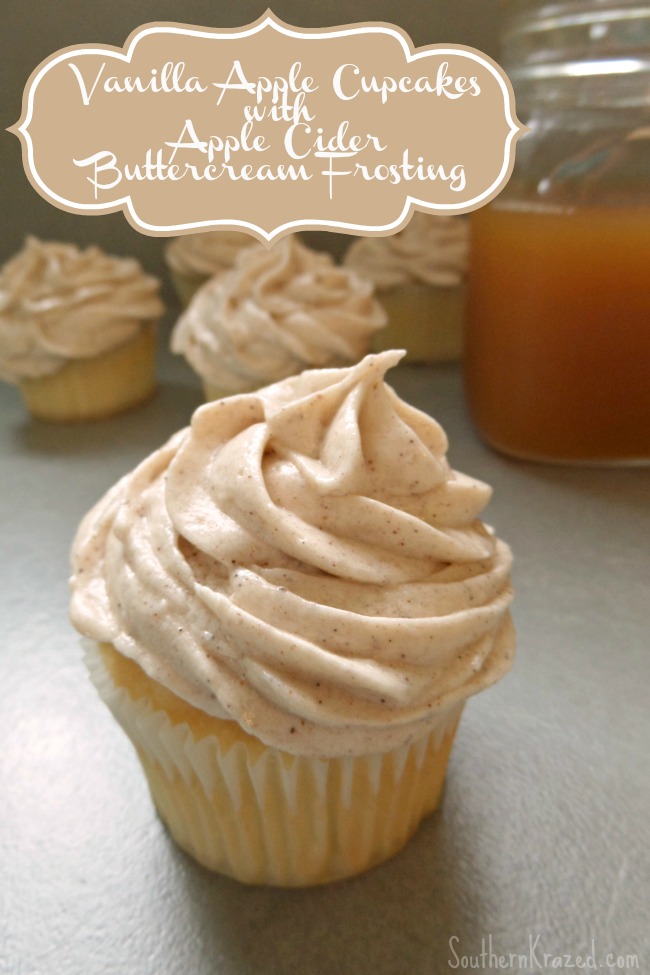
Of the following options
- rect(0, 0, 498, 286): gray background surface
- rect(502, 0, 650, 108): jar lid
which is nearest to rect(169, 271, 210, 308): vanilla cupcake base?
rect(0, 0, 498, 286): gray background surface

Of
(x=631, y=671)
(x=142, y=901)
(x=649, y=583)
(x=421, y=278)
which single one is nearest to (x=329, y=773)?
(x=142, y=901)

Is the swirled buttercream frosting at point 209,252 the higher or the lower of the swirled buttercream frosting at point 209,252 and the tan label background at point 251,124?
the lower

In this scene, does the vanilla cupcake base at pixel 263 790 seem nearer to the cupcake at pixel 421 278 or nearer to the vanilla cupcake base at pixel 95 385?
the vanilla cupcake base at pixel 95 385

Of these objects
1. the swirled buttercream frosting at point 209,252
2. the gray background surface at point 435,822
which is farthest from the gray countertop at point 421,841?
the swirled buttercream frosting at point 209,252

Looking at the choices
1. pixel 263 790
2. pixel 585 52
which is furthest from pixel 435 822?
pixel 585 52

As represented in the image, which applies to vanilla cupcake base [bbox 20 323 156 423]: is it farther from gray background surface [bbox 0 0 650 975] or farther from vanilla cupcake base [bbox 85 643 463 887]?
vanilla cupcake base [bbox 85 643 463 887]

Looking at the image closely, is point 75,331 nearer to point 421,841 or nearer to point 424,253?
point 424,253
